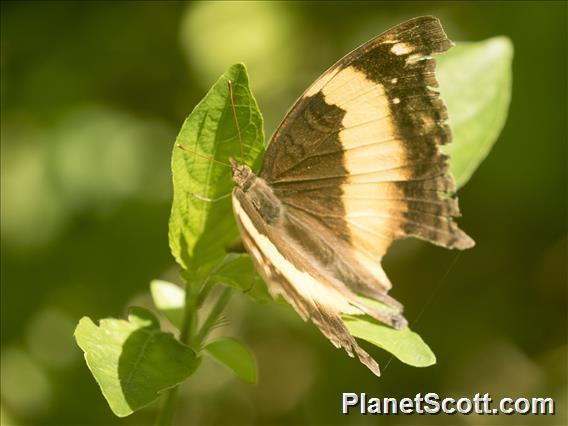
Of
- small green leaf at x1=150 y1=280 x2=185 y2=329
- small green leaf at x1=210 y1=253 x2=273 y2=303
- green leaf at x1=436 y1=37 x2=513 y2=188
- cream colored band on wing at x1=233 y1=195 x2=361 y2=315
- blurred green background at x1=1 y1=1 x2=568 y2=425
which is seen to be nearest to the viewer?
cream colored band on wing at x1=233 y1=195 x2=361 y2=315

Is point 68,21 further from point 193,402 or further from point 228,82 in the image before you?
point 228,82

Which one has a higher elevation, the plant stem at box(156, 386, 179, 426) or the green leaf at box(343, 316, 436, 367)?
the green leaf at box(343, 316, 436, 367)

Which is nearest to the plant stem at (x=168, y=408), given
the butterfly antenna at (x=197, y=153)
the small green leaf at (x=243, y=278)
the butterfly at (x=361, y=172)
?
the small green leaf at (x=243, y=278)

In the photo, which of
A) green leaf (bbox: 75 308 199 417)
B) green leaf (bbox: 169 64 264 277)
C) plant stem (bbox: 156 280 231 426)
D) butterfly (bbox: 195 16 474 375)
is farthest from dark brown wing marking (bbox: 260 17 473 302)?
green leaf (bbox: 75 308 199 417)

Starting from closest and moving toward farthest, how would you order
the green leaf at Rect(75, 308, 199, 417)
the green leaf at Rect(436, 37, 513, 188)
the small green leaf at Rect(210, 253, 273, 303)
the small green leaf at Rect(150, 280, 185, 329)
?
the green leaf at Rect(75, 308, 199, 417) < the small green leaf at Rect(210, 253, 273, 303) < the small green leaf at Rect(150, 280, 185, 329) < the green leaf at Rect(436, 37, 513, 188)

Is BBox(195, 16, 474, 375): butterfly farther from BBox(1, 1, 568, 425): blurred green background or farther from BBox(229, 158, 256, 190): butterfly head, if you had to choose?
BBox(1, 1, 568, 425): blurred green background
